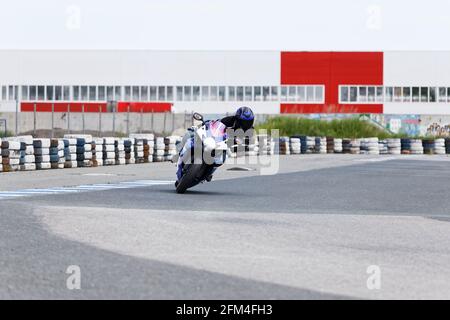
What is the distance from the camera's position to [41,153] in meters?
28.8

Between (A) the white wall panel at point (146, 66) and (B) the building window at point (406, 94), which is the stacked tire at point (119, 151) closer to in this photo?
(A) the white wall panel at point (146, 66)

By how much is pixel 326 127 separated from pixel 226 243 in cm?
4795

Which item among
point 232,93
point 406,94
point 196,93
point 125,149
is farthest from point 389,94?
point 125,149

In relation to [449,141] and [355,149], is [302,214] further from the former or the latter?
[449,141]

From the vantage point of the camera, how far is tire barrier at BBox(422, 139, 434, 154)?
53344 millimetres

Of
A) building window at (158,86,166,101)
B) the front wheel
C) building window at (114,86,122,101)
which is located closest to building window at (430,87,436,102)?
building window at (158,86,166,101)

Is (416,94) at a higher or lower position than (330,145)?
higher

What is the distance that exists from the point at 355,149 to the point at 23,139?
2608 centimetres

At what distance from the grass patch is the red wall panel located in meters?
23.1

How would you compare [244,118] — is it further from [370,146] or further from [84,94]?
[84,94]

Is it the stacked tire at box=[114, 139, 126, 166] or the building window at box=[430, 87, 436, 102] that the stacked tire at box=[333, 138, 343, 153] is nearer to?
the stacked tire at box=[114, 139, 126, 166]

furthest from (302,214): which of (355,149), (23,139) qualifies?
(355,149)

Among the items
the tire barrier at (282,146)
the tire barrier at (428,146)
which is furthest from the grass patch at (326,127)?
the tire barrier at (282,146)

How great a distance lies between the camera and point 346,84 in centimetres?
8375
